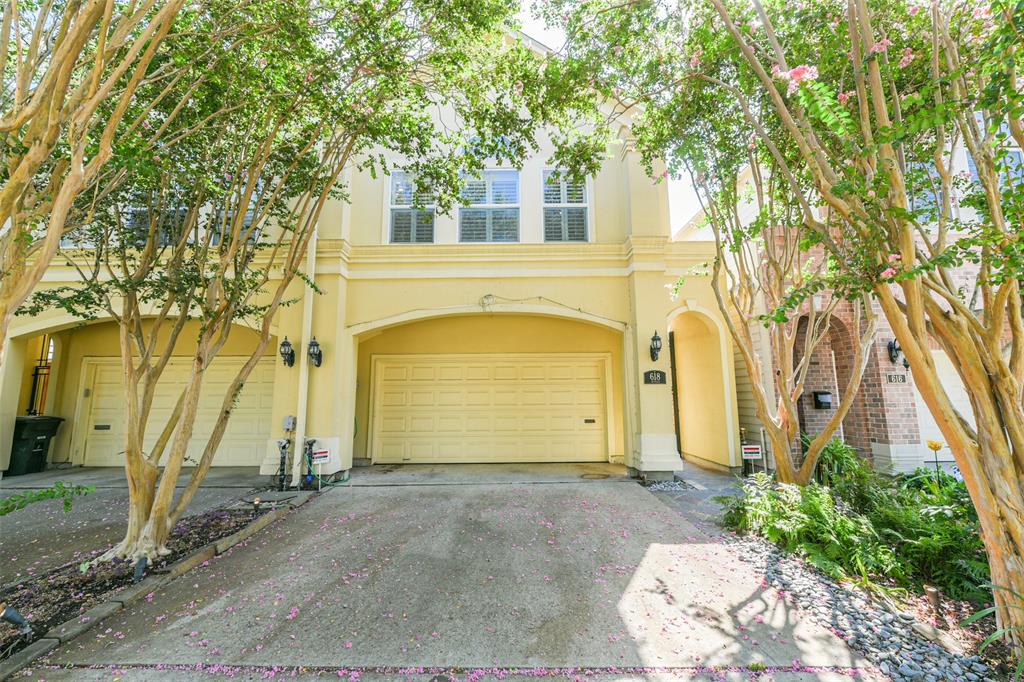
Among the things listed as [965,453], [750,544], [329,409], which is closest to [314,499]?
[329,409]

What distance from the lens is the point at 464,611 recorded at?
288 cm

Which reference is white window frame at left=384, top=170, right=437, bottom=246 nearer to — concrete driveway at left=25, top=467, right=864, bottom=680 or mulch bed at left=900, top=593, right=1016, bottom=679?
concrete driveway at left=25, top=467, right=864, bottom=680

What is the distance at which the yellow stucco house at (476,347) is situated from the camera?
22.4 ft

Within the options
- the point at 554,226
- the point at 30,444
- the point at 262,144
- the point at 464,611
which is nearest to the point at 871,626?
the point at 464,611

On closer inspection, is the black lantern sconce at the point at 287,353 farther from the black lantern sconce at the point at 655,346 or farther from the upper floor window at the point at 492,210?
the black lantern sconce at the point at 655,346

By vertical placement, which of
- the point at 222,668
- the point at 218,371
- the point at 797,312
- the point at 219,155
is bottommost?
the point at 222,668

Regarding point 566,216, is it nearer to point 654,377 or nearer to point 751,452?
point 654,377

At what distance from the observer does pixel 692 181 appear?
5.36 metres

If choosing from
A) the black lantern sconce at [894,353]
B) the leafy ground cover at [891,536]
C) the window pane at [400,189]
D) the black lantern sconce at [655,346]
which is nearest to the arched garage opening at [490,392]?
the black lantern sconce at [655,346]

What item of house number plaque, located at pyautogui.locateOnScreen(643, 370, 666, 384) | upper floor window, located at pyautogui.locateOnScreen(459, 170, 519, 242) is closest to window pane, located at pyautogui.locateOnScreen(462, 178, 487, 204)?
upper floor window, located at pyautogui.locateOnScreen(459, 170, 519, 242)

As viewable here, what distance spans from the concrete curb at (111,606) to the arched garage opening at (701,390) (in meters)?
6.98

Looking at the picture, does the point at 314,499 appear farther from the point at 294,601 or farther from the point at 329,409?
the point at 294,601

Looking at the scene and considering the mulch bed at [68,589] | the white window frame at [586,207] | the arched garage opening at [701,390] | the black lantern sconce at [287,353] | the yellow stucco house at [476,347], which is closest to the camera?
the mulch bed at [68,589]

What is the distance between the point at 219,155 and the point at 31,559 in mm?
4222
